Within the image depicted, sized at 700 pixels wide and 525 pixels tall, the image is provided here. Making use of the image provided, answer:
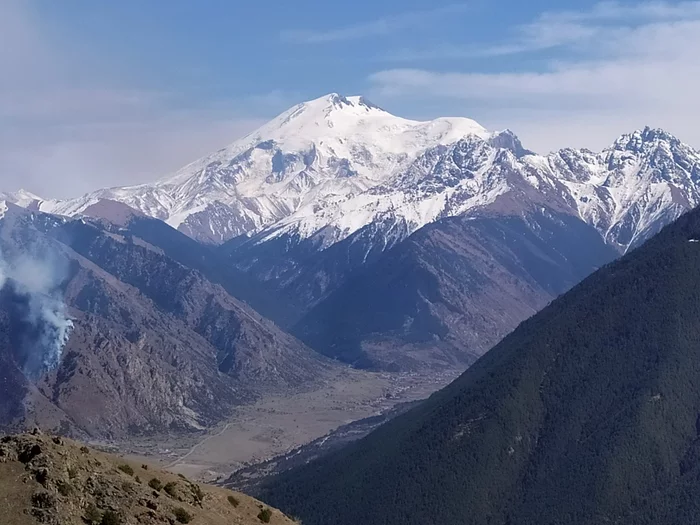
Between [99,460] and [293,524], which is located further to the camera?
[293,524]

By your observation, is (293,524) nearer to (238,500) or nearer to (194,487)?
(238,500)

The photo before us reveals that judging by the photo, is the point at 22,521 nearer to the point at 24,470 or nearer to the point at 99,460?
the point at 24,470

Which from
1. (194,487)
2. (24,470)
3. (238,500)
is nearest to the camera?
(24,470)

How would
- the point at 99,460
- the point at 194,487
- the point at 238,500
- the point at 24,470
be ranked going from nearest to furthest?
the point at 24,470
the point at 99,460
the point at 194,487
the point at 238,500

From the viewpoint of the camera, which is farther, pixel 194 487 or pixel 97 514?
pixel 194 487

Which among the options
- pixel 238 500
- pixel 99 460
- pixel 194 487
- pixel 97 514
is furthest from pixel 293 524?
pixel 97 514

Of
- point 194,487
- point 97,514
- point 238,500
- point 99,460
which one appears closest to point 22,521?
point 97,514
